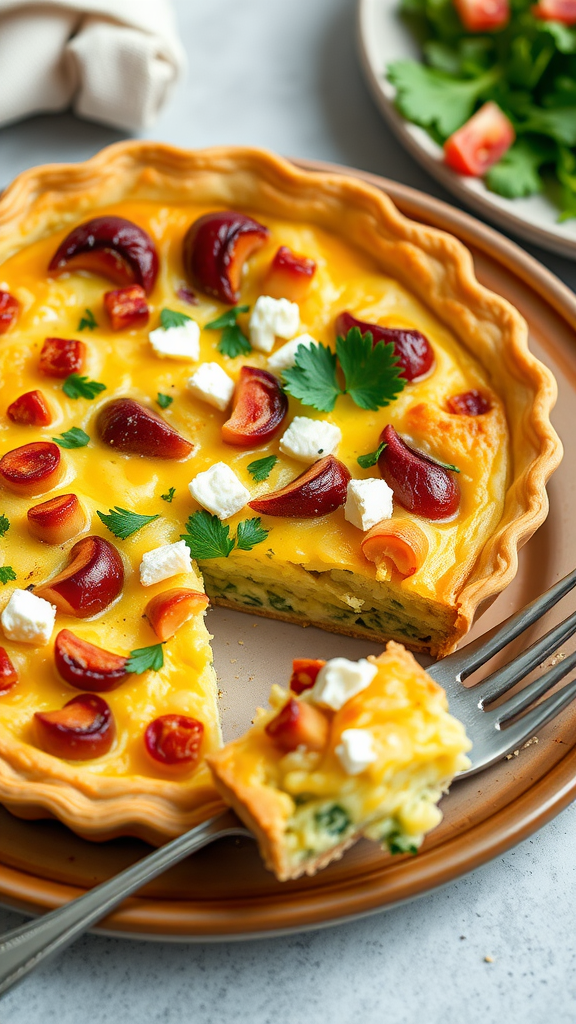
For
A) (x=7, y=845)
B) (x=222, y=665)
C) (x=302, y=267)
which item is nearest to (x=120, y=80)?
(x=302, y=267)

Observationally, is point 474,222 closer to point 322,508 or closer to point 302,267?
point 302,267

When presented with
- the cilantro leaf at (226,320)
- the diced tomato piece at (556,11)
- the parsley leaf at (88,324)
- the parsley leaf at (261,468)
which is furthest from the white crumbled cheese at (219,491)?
the diced tomato piece at (556,11)

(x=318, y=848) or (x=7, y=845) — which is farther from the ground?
(x=318, y=848)

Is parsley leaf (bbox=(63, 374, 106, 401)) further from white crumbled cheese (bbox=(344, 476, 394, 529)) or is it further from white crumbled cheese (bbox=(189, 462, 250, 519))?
white crumbled cheese (bbox=(344, 476, 394, 529))

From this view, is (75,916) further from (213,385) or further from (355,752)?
(213,385)

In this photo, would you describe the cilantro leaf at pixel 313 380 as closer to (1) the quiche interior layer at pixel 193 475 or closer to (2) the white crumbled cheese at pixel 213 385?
(1) the quiche interior layer at pixel 193 475

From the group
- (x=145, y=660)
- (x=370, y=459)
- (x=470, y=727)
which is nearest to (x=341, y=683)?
(x=470, y=727)

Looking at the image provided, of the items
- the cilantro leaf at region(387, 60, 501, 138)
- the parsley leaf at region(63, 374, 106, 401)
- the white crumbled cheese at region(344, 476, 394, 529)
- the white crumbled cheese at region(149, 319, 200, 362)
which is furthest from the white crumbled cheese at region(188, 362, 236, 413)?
the cilantro leaf at region(387, 60, 501, 138)

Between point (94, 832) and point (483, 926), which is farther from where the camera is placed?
point (483, 926)
